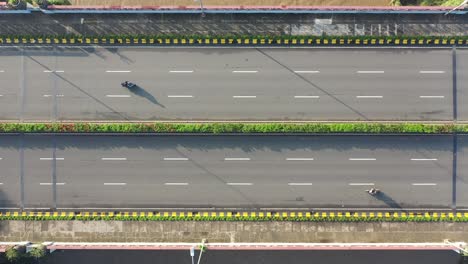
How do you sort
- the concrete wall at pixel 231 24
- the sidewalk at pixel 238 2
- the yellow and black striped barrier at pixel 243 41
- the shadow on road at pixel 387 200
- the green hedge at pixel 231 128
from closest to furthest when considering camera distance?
the green hedge at pixel 231 128
the shadow on road at pixel 387 200
the yellow and black striped barrier at pixel 243 41
the concrete wall at pixel 231 24
the sidewalk at pixel 238 2

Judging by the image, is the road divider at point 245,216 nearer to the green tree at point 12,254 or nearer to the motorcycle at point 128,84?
the green tree at point 12,254

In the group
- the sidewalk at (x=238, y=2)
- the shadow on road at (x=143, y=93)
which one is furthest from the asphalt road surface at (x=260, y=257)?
the sidewalk at (x=238, y=2)

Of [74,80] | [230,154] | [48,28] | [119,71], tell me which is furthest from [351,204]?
[48,28]

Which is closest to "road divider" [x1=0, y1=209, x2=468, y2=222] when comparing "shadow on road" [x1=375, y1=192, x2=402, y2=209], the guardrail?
"shadow on road" [x1=375, y1=192, x2=402, y2=209]

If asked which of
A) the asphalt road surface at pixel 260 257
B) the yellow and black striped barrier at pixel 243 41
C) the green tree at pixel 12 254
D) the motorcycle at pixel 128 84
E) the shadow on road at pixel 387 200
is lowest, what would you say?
the asphalt road surface at pixel 260 257

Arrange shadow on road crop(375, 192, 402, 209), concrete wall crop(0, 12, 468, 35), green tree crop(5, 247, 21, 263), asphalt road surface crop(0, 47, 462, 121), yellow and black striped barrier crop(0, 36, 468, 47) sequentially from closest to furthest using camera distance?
green tree crop(5, 247, 21, 263), shadow on road crop(375, 192, 402, 209), asphalt road surface crop(0, 47, 462, 121), yellow and black striped barrier crop(0, 36, 468, 47), concrete wall crop(0, 12, 468, 35)

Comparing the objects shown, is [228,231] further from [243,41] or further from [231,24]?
[231,24]

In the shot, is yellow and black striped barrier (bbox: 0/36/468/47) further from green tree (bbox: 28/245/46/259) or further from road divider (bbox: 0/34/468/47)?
green tree (bbox: 28/245/46/259)
